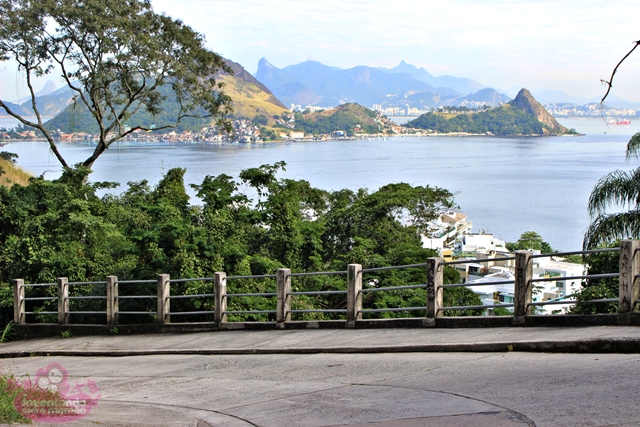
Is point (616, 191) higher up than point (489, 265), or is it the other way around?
point (616, 191)

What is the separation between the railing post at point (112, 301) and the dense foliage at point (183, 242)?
0.68 m

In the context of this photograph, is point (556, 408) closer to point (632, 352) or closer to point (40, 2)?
point (632, 352)

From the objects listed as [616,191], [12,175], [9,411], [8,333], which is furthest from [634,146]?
[12,175]

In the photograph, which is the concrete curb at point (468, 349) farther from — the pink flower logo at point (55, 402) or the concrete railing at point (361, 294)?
the pink flower logo at point (55, 402)

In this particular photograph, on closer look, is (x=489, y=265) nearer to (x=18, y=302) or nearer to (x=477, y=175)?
(x=18, y=302)

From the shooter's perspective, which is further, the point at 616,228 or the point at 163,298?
the point at 616,228

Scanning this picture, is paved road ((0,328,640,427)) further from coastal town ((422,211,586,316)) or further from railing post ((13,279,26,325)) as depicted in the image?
coastal town ((422,211,586,316))

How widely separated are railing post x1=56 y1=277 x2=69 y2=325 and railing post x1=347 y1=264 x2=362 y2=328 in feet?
23.9

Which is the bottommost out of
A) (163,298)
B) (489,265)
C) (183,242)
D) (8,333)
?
(489,265)

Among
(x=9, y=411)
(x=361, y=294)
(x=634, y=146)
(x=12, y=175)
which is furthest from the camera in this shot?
(x=12, y=175)

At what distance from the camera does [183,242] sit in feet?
52.6

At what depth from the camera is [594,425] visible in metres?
5.26

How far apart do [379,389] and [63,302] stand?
34.1 feet

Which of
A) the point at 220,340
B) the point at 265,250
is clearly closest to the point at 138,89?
the point at 265,250
